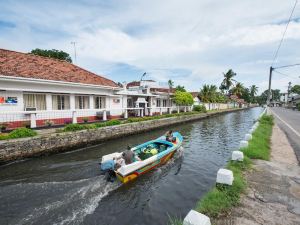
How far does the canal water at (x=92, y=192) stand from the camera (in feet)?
17.2

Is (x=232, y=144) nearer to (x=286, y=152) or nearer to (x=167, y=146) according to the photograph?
(x=286, y=152)

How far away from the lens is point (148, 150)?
9562 mm

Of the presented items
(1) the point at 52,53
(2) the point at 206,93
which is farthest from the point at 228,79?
(1) the point at 52,53

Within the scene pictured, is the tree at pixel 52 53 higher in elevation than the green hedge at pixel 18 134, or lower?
higher

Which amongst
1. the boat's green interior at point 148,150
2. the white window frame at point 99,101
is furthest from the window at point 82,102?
the boat's green interior at point 148,150

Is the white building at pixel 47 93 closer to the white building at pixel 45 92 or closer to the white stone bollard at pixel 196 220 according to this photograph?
the white building at pixel 45 92

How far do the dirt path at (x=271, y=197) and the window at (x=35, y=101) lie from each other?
1460cm

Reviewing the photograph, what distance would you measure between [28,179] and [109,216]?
4.56 metres

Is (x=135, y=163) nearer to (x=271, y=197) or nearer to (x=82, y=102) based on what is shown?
(x=271, y=197)

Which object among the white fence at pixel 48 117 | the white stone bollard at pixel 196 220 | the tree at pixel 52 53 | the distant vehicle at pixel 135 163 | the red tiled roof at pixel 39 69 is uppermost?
the tree at pixel 52 53

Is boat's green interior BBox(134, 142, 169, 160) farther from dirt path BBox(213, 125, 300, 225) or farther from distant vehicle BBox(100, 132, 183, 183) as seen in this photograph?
dirt path BBox(213, 125, 300, 225)

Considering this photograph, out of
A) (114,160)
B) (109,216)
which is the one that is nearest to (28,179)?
(114,160)

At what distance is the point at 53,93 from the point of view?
1475 cm

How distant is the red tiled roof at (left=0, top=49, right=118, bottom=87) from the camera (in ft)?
43.6
